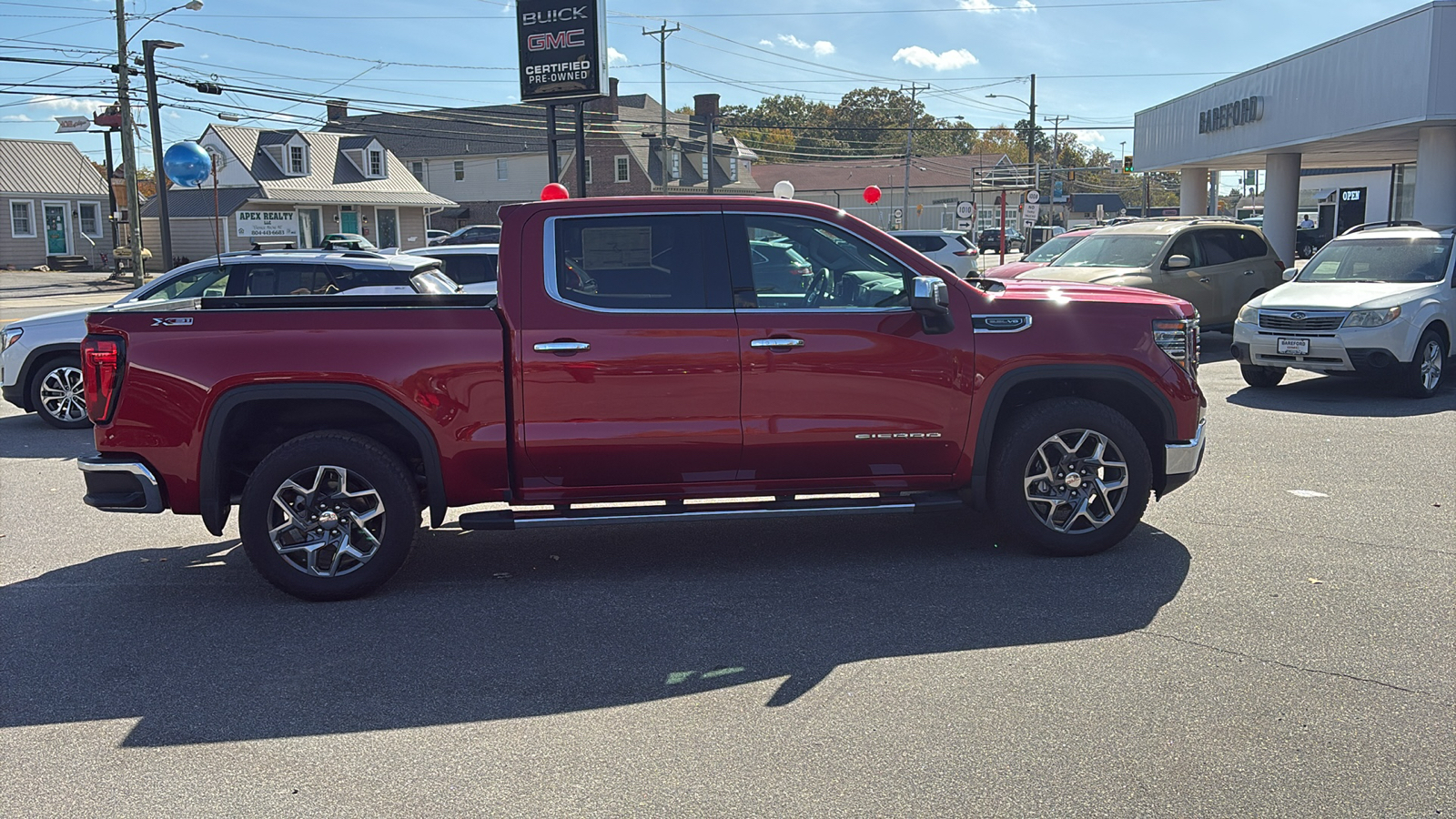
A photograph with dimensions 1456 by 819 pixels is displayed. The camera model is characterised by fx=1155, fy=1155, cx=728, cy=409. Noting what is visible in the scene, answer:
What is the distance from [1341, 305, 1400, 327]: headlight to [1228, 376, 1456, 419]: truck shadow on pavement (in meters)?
0.80

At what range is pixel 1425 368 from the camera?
38.7 feet

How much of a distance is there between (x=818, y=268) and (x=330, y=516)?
2.72m

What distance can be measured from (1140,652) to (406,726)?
2950 millimetres

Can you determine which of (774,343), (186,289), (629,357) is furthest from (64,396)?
(774,343)

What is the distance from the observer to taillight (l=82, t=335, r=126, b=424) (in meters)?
5.50

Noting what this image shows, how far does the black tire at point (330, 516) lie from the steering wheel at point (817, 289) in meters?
2.19

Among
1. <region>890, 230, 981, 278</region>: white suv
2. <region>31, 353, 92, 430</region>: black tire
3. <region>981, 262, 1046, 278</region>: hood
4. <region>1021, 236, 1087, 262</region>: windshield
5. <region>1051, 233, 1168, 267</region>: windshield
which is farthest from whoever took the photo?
<region>890, 230, 981, 278</region>: white suv

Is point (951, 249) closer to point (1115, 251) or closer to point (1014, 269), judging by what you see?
point (1014, 269)

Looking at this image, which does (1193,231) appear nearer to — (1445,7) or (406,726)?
(1445,7)

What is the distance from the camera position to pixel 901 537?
673 cm

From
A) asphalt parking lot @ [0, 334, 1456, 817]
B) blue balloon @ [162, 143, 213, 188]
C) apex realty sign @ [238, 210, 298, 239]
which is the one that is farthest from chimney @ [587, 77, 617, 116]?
asphalt parking lot @ [0, 334, 1456, 817]

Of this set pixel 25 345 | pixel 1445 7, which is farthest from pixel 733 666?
pixel 1445 7

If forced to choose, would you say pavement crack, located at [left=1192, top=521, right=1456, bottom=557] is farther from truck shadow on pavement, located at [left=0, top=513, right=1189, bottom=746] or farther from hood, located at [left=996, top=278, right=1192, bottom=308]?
hood, located at [left=996, top=278, right=1192, bottom=308]

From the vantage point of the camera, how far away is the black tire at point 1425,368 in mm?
11633
